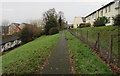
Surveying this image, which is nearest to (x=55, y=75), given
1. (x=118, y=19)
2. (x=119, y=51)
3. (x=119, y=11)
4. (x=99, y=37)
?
(x=119, y=51)

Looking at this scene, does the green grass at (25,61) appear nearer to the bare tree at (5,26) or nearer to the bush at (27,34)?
the bush at (27,34)

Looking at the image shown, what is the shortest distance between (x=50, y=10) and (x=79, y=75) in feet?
141

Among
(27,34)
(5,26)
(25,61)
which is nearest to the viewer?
(25,61)

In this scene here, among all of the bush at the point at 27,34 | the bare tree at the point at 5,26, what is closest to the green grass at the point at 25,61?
the bush at the point at 27,34

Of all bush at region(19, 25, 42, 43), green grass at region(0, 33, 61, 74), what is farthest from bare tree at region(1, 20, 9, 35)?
green grass at region(0, 33, 61, 74)

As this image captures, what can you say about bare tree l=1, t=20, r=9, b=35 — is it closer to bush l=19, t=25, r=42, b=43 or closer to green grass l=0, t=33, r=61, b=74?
bush l=19, t=25, r=42, b=43

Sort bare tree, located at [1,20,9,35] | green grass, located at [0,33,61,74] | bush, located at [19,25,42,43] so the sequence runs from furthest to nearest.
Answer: bare tree, located at [1,20,9,35] < bush, located at [19,25,42,43] < green grass, located at [0,33,61,74]

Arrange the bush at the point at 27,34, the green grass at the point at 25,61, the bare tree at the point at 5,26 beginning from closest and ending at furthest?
the green grass at the point at 25,61, the bush at the point at 27,34, the bare tree at the point at 5,26

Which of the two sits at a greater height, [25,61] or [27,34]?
[27,34]

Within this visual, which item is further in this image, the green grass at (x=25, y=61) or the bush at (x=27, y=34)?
the bush at (x=27, y=34)

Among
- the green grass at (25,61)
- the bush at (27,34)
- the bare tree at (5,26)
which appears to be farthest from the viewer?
the bare tree at (5,26)

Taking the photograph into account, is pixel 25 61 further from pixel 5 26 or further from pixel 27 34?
pixel 5 26

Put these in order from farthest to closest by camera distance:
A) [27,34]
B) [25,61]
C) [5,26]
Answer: [5,26]
[27,34]
[25,61]

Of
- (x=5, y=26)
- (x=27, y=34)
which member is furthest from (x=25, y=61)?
(x=5, y=26)
